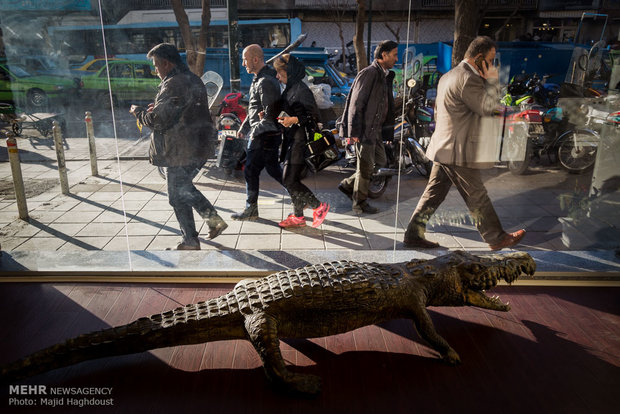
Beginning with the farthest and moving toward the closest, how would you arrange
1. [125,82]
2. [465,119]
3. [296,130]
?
[296,130]
[465,119]
[125,82]

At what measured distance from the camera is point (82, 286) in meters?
3.00

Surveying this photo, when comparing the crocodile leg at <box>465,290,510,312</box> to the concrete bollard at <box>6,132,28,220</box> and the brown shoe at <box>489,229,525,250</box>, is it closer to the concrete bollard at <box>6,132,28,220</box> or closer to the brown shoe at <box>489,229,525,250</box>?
the brown shoe at <box>489,229,525,250</box>

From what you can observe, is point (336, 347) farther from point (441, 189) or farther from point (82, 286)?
point (82, 286)

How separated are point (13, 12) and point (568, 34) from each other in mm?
3827

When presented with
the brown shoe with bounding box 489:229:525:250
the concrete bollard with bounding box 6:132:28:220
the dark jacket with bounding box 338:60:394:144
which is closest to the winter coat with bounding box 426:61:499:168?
the dark jacket with bounding box 338:60:394:144

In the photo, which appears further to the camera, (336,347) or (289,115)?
(289,115)

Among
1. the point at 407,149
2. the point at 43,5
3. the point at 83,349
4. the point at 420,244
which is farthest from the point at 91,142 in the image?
the point at 420,244

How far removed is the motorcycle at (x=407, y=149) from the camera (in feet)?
11.1

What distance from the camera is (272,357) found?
1.98 m

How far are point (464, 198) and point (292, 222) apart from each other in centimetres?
142

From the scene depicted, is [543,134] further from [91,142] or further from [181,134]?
[91,142]

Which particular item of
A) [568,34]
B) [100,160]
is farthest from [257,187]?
[568,34]

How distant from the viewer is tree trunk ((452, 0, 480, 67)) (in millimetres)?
2879

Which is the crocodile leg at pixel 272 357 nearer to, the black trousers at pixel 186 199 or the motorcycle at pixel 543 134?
the black trousers at pixel 186 199
